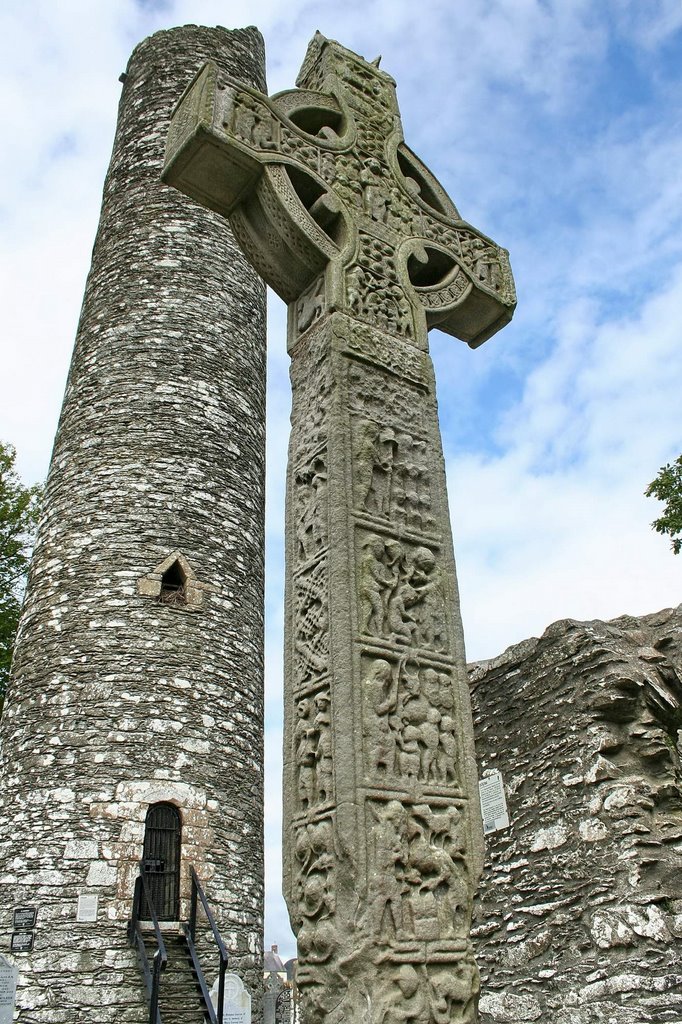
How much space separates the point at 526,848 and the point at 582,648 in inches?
56.4

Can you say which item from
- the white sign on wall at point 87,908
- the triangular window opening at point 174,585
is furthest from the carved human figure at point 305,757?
the triangular window opening at point 174,585

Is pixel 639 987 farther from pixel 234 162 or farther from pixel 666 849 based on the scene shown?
pixel 234 162

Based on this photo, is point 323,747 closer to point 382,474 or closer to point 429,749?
point 429,749

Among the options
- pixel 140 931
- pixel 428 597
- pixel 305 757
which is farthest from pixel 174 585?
pixel 305 757

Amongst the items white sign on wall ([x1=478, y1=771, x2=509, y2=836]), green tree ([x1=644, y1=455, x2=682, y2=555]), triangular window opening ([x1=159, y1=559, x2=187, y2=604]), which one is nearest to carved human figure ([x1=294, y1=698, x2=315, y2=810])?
white sign on wall ([x1=478, y1=771, x2=509, y2=836])

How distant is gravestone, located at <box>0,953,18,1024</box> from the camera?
762 centimetres

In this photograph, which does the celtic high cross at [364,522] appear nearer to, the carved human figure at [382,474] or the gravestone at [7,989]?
the carved human figure at [382,474]

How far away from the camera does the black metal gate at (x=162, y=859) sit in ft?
27.8

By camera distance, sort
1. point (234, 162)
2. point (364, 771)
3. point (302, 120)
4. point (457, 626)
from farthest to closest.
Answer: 1. point (302, 120)
2. point (234, 162)
3. point (457, 626)
4. point (364, 771)

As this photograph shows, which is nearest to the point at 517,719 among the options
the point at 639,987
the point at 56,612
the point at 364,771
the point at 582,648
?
the point at 582,648

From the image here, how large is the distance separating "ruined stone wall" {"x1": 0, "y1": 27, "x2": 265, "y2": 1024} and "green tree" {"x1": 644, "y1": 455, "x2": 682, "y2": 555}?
6141 mm

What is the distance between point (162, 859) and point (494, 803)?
3.82m

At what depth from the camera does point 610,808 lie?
18.2 ft

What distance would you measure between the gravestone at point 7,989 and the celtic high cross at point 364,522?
6026 millimetres
